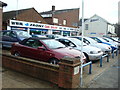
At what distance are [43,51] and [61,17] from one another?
35678mm

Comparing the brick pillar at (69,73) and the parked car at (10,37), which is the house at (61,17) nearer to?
the parked car at (10,37)

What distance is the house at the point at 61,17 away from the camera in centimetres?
3828

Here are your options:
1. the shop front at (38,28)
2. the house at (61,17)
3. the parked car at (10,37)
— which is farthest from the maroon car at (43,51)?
the house at (61,17)

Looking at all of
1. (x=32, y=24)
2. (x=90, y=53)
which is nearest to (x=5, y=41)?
(x=90, y=53)

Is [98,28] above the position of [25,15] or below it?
below

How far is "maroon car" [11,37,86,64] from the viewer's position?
18.7ft

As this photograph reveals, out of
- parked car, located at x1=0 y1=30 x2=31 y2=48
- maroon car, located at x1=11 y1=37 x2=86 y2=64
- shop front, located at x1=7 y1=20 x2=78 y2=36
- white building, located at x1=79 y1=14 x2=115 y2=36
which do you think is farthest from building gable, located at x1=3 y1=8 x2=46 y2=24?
maroon car, located at x1=11 y1=37 x2=86 y2=64

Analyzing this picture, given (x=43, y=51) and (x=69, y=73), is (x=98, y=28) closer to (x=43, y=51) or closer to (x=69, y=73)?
(x=43, y=51)

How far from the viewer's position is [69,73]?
4066mm

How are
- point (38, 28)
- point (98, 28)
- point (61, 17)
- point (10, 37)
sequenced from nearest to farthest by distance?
1. point (10, 37)
2. point (38, 28)
3. point (61, 17)
4. point (98, 28)

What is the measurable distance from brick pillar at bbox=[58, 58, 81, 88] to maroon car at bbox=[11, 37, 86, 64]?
4.35 ft

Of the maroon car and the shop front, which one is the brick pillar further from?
the shop front

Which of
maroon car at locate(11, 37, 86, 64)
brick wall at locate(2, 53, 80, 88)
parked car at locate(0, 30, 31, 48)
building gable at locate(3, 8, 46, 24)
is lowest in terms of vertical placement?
brick wall at locate(2, 53, 80, 88)

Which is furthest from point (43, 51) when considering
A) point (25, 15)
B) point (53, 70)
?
point (25, 15)
